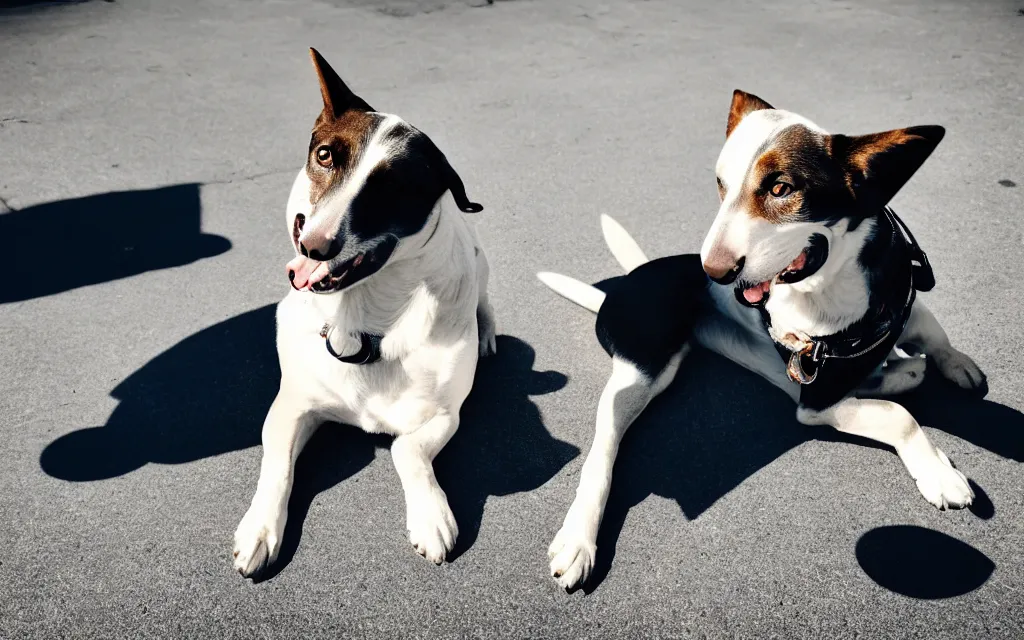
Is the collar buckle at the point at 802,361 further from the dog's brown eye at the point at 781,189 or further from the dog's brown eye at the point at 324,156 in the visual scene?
the dog's brown eye at the point at 324,156

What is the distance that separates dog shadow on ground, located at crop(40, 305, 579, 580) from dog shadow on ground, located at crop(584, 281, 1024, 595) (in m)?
0.29

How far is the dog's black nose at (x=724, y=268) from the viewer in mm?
2141

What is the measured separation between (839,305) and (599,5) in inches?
253

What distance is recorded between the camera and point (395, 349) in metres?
2.53

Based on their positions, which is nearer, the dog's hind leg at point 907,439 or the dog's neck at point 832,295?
the dog's neck at point 832,295

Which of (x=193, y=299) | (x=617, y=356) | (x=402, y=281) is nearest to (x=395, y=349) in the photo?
(x=402, y=281)

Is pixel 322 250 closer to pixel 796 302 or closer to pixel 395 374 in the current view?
pixel 395 374

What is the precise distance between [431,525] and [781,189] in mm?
1452

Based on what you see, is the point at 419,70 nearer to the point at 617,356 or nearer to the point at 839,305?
the point at 617,356

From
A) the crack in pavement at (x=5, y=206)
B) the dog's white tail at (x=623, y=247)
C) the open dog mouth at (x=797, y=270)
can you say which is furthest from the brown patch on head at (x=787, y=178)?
the crack in pavement at (x=5, y=206)

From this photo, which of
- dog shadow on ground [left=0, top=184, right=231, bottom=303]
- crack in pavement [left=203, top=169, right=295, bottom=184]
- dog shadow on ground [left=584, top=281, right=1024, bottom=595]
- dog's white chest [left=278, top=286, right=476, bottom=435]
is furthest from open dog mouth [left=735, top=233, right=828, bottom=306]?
crack in pavement [left=203, top=169, right=295, bottom=184]

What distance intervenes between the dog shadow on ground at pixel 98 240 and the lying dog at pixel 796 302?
2044 millimetres

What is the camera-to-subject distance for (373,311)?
2449mm

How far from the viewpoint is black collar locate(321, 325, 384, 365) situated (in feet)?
8.16
